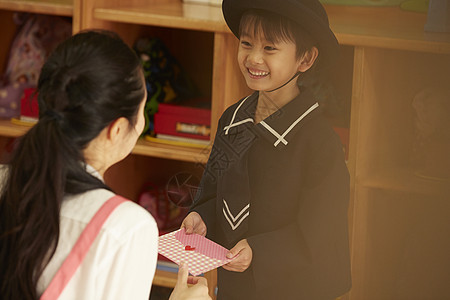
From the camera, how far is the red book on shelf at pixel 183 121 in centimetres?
183

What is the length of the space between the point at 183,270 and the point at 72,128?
0.32 metres

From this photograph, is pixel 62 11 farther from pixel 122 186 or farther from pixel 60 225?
pixel 60 225

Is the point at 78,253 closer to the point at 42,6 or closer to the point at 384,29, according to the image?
the point at 384,29

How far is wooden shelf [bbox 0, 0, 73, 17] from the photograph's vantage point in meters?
1.84

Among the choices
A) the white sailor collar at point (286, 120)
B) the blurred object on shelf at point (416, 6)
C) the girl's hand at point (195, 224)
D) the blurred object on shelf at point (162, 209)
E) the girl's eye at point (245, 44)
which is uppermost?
the blurred object on shelf at point (416, 6)

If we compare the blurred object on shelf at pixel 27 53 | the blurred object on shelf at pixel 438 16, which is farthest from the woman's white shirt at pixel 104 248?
the blurred object on shelf at pixel 27 53

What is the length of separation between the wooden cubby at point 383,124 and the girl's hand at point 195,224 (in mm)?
411

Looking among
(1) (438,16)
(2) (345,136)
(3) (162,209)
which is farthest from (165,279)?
(1) (438,16)

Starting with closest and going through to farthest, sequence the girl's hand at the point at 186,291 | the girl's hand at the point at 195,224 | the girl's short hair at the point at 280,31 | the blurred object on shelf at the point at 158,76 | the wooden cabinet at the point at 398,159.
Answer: the girl's hand at the point at 186,291, the girl's short hair at the point at 280,31, the girl's hand at the point at 195,224, the wooden cabinet at the point at 398,159, the blurred object on shelf at the point at 158,76

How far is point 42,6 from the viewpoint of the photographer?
1862 mm

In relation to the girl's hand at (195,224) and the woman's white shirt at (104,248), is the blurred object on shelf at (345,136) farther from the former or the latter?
the woman's white shirt at (104,248)

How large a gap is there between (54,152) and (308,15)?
0.50m

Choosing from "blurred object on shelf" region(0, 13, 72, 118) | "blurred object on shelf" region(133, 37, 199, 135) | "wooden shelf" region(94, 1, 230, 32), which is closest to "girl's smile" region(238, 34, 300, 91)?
"wooden shelf" region(94, 1, 230, 32)

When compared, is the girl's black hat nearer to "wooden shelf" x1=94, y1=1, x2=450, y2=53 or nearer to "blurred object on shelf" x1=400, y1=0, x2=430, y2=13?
"wooden shelf" x1=94, y1=1, x2=450, y2=53
